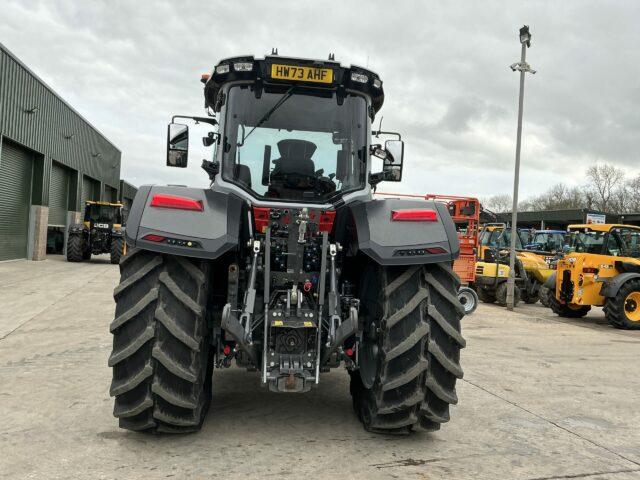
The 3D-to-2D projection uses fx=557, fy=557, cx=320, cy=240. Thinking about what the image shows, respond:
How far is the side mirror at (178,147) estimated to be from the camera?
4.61 m

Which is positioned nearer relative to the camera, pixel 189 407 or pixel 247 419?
pixel 189 407

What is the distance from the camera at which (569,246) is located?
13.5 metres

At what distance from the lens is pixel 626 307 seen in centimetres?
1223

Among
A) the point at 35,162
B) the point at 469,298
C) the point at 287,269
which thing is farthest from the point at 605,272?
the point at 35,162

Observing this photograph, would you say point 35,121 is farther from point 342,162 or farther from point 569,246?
point 342,162

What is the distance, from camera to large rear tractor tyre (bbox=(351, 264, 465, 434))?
374cm

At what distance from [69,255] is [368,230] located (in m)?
22.6

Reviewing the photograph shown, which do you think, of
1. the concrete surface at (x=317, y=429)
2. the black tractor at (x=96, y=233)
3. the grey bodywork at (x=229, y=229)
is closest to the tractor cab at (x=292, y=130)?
the grey bodywork at (x=229, y=229)

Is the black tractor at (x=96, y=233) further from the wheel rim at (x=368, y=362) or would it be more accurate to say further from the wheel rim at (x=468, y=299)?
the wheel rim at (x=368, y=362)

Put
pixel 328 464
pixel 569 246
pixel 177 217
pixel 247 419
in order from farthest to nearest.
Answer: pixel 569 246
pixel 247 419
pixel 177 217
pixel 328 464

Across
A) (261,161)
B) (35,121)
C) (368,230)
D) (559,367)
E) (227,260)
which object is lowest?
(559,367)

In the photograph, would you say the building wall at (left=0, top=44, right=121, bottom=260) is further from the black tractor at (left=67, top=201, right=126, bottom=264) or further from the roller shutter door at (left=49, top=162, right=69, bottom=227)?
the black tractor at (left=67, top=201, right=126, bottom=264)

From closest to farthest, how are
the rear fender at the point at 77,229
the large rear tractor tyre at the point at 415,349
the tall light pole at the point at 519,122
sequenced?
the large rear tractor tyre at the point at 415,349, the tall light pole at the point at 519,122, the rear fender at the point at 77,229

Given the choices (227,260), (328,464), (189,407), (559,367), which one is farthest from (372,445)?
(559,367)
